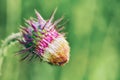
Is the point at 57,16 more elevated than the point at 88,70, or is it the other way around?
the point at 57,16

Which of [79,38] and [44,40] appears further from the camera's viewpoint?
[79,38]

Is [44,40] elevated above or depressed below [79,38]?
below

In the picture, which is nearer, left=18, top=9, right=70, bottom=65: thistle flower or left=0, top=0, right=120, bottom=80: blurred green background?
left=18, top=9, right=70, bottom=65: thistle flower

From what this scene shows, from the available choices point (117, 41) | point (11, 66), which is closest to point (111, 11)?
point (117, 41)

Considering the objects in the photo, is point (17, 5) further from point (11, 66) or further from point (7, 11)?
point (11, 66)
